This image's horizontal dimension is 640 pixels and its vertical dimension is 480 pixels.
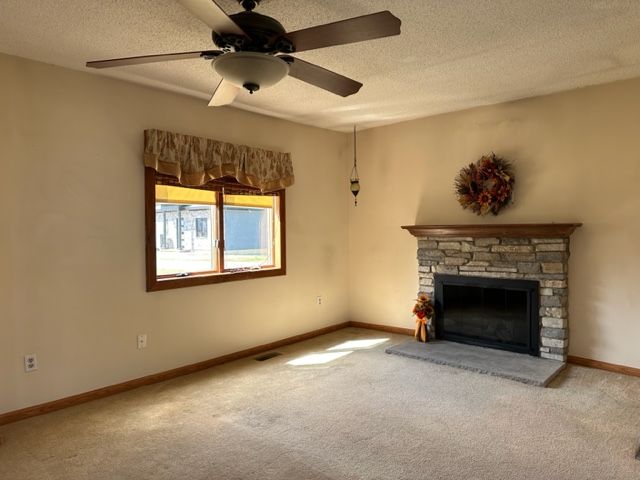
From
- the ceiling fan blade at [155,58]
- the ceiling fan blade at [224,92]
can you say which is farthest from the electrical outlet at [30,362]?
the ceiling fan blade at [224,92]

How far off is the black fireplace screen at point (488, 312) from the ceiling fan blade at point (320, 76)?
110 inches

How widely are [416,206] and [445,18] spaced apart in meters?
2.77

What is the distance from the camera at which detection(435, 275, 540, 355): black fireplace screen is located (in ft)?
14.0

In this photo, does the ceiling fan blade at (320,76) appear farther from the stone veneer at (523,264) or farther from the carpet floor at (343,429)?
the stone veneer at (523,264)

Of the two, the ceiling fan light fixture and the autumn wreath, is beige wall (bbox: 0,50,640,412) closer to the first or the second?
the autumn wreath

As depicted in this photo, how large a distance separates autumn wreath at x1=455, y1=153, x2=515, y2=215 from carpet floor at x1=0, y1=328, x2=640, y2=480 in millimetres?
1707

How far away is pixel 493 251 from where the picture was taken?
4496 mm

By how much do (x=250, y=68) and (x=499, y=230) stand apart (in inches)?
126

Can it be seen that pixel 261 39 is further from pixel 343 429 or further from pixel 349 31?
pixel 343 429

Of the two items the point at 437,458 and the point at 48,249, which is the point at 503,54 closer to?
the point at 437,458

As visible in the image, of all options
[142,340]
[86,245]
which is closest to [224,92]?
[86,245]

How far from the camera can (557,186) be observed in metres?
4.19

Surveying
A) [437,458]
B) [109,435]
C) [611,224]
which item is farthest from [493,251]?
[109,435]

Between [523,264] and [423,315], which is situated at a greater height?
[523,264]
